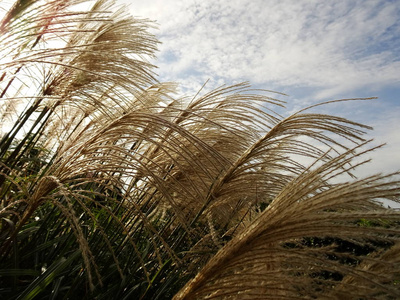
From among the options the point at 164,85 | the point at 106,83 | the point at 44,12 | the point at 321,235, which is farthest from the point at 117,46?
the point at 321,235

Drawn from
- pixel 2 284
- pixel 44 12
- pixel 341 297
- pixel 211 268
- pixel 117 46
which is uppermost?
pixel 117 46

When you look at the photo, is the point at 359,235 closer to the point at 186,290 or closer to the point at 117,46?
the point at 186,290

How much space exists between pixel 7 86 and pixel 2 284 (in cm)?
163

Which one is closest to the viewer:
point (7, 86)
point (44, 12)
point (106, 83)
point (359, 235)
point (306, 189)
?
point (359, 235)

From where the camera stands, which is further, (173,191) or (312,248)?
(173,191)

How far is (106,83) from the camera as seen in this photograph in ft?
6.98

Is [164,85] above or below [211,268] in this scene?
above

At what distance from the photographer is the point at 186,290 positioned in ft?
4.17

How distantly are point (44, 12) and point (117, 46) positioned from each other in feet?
1.84

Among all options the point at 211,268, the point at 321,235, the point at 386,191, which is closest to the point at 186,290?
the point at 211,268

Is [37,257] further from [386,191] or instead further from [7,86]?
[386,191]

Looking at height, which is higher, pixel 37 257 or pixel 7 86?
pixel 7 86

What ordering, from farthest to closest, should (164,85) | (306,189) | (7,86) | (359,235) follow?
(164,85) < (7,86) < (306,189) < (359,235)

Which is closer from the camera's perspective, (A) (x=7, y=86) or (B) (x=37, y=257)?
(B) (x=37, y=257)
